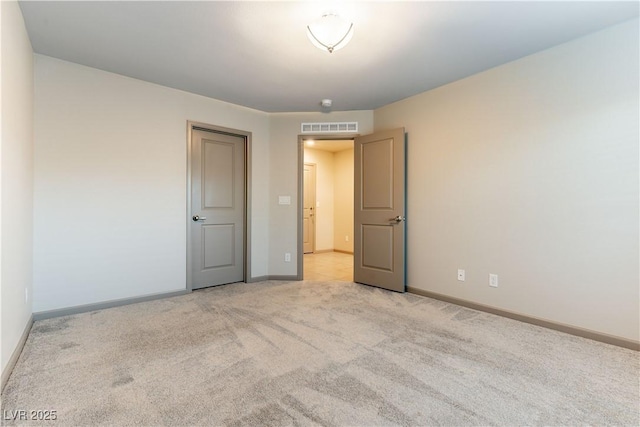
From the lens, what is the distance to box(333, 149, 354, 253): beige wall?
22.9 feet

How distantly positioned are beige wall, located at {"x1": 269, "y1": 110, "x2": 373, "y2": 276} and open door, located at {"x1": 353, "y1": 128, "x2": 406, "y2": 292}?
0.90 meters

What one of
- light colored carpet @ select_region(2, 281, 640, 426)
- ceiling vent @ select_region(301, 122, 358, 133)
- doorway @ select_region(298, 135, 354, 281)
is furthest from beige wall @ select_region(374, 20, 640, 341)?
doorway @ select_region(298, 135, 354, 281)

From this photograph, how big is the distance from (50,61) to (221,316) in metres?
2.87

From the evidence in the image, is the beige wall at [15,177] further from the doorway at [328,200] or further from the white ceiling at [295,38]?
the doorway at [328,200]

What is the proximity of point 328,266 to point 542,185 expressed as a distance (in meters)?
3.60

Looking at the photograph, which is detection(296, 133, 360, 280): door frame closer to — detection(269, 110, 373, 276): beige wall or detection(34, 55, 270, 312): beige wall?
detection(269, 110, 373, 276): beige wall

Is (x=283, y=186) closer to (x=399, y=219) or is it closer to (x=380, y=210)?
(x=380, y=210)

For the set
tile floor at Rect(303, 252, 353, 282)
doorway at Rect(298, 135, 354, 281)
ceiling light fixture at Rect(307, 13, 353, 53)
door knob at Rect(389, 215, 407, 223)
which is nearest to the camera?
ceiling light fixture at Rect(307, 13, 353, 53)

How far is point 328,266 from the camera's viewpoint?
548 centimetres

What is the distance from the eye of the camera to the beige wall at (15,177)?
1760 millimetres

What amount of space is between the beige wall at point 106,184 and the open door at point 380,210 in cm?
219

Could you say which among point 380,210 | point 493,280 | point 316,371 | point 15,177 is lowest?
point 316,371

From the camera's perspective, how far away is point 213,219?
13.0ft

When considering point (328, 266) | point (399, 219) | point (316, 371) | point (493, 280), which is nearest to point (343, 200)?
point (328, 266)
